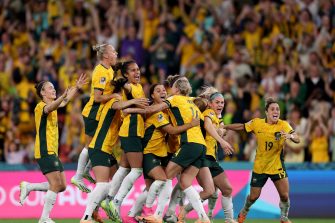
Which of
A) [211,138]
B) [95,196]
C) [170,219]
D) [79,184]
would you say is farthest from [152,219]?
[211,138]

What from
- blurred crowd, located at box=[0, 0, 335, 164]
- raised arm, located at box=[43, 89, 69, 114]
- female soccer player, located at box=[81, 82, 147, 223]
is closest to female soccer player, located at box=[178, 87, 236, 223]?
female soccer player, located at box=[81, 82, 147, 223]

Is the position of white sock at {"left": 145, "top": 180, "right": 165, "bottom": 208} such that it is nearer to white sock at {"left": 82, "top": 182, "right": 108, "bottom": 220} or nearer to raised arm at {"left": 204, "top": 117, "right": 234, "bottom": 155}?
white sock at {"left": 82, "top": 182, "right": 108, "bottom": 220}

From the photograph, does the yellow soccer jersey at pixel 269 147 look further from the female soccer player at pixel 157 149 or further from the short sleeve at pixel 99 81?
the short sleeve at pixel 99 81

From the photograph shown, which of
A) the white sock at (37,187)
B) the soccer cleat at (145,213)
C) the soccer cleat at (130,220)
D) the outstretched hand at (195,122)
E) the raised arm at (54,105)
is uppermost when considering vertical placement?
the raised arm at (54,105)

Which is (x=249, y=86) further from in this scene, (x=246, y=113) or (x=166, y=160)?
(x=166, y=160)

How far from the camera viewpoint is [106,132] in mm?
16422

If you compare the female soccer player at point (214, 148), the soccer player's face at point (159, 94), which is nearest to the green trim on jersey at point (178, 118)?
the soccer player's face at point (159, 94)

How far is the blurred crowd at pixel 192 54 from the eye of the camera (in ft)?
73.8

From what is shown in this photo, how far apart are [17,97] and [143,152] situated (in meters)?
8.19

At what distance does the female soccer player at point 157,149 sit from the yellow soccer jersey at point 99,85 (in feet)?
2.37

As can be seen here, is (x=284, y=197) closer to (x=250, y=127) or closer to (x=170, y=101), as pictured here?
(x=250, y=127)

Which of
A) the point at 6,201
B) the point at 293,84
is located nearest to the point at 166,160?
the point at 6,201

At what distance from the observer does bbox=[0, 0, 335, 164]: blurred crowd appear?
22500 millimetres

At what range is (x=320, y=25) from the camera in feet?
79.0
